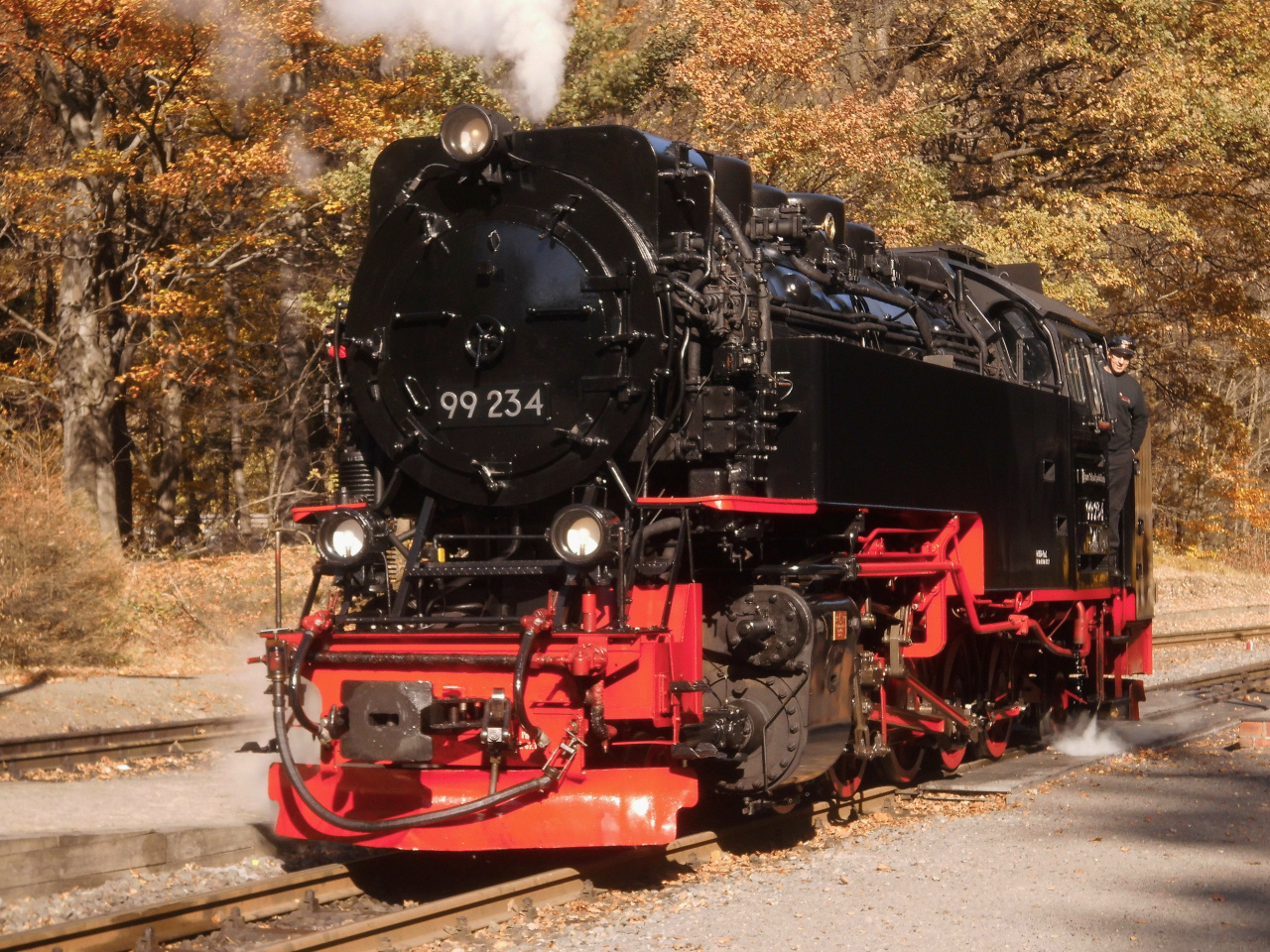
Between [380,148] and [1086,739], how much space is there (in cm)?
960

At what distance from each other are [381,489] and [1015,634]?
4.41 metres

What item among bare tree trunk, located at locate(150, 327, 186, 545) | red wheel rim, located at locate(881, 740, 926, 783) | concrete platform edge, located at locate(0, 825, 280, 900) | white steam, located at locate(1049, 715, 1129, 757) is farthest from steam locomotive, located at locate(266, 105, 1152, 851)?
bare tree trunk, located at locate(150, 327, 186, 545)

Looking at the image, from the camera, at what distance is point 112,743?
10477 millimetres

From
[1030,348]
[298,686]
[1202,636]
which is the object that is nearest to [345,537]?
[298,686]

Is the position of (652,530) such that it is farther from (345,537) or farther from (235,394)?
(235,394)

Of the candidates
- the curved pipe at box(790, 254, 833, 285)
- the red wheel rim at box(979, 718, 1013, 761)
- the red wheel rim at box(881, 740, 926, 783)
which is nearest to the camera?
the curved pipe at box(790, 254, 833, 285)

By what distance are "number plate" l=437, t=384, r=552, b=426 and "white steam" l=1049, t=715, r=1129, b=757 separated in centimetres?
596

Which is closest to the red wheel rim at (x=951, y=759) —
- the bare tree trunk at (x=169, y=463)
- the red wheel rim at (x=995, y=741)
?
the red wheel rim at (x=995, y=741)

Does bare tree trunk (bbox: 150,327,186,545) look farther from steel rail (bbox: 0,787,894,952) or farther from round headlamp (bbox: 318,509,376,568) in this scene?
steel rail (bbox: 0,787,894,952)

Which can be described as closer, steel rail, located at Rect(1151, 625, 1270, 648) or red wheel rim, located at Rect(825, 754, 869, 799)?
red wheel rim, located at Rect(825, 754, 869, 799)

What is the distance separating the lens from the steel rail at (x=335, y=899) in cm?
492

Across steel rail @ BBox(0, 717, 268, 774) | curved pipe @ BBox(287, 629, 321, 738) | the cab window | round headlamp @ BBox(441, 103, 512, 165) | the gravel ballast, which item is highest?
round headlamp @ BBox(441, 103, 512, 165)

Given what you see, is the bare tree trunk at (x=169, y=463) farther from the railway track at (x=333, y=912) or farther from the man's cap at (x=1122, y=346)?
the railway track at (x=333, y=912)

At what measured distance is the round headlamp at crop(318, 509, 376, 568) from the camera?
→ 692 centimetres
